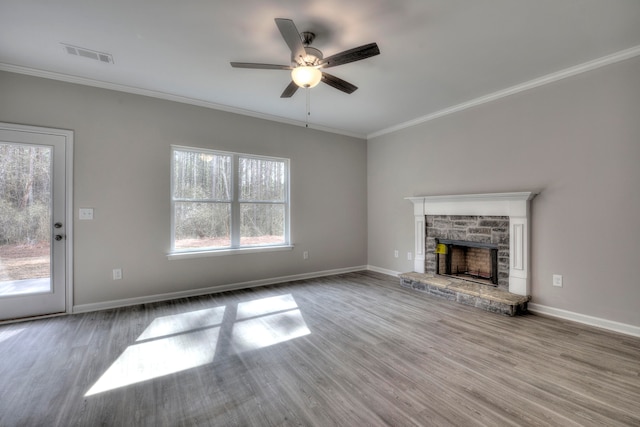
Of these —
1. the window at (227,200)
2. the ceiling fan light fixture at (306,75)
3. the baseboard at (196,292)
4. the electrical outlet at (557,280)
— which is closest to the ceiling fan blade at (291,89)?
the ceiling fan light fixture at (306,75)

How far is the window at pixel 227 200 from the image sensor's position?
12.9ft

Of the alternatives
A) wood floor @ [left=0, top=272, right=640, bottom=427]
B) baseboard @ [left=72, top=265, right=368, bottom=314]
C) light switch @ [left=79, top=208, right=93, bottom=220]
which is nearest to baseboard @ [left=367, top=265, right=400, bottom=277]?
baseboard @ [left=72, top=265, right=368, bottom=314]

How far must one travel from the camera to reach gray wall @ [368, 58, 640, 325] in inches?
108

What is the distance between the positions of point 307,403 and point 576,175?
11.5 ft

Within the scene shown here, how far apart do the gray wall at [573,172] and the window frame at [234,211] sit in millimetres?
2604

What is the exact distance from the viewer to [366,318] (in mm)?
3135

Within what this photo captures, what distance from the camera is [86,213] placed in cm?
331

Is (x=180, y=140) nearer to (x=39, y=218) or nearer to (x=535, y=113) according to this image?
(x=39, y=218)

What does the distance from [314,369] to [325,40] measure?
2.77 metres

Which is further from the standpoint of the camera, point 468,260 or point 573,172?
point 468,260

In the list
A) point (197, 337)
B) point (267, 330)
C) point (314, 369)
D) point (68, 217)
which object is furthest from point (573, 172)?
point (68, 217)

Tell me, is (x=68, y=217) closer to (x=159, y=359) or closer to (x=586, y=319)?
(x=159, y=359)

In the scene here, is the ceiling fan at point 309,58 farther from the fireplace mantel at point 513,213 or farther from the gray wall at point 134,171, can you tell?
the fireplace mantel at point 513,213

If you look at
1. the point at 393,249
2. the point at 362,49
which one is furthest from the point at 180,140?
the point at 393,249
